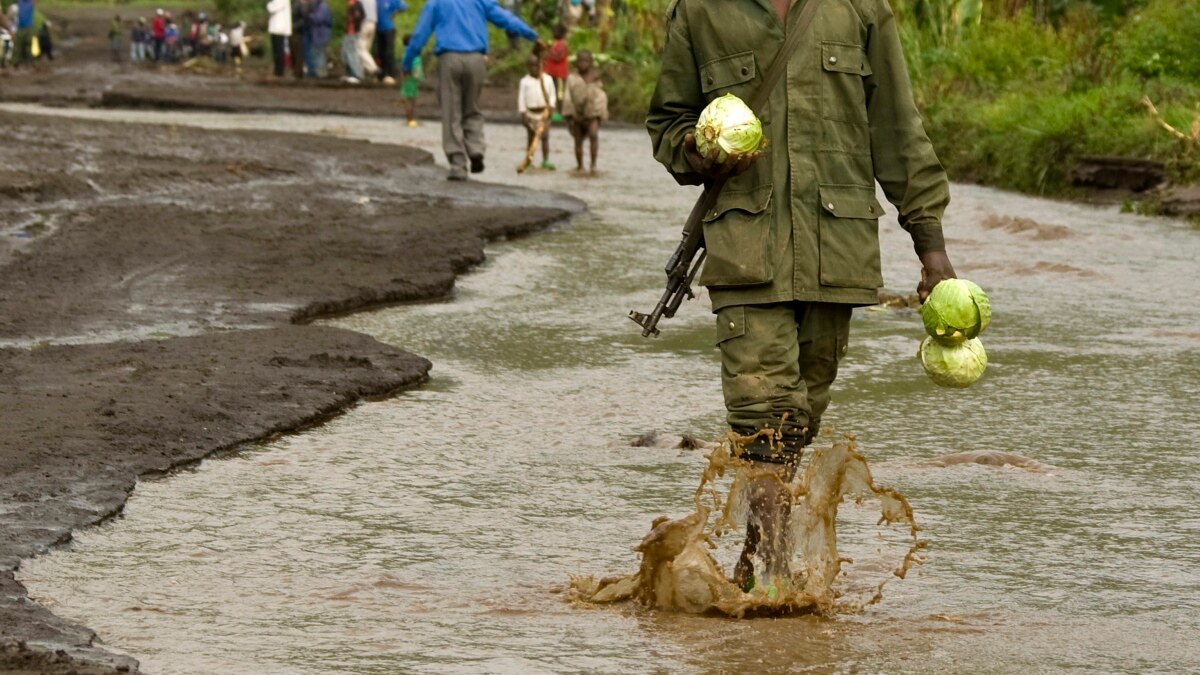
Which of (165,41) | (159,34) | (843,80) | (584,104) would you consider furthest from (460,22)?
(165,41)

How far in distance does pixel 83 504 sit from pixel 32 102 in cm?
2671

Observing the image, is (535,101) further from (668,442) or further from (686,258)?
(686,258)

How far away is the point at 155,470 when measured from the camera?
6.68 metres

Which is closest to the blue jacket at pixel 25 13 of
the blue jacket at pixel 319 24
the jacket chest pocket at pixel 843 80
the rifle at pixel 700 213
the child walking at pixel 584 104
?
the blue jacket at pixel 319 24

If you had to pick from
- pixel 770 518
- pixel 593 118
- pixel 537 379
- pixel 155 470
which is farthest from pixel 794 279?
pixel 593 118

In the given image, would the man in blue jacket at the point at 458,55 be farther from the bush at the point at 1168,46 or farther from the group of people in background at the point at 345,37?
the group of people in background at the point at 345,37

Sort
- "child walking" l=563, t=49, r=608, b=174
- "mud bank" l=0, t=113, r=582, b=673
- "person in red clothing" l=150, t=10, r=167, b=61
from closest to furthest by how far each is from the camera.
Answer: "mud bank" l=0, t=113, r=582, b=673 < "child walking" l=563, t=49, r=608, b=174 < "person in red clothing" l=150, t=10, r=167, b=61

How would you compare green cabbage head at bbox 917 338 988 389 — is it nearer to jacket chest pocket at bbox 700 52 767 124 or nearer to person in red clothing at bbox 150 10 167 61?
jacket chest pocket at bbox 700 52 767 124

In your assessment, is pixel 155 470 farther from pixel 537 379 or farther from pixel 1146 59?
pixel 1146 59

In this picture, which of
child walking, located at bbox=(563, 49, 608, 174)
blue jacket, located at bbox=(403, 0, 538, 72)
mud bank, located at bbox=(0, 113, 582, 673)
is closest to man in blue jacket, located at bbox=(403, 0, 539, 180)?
blue jacket, located at bbox=(403, 0, 538, 72)

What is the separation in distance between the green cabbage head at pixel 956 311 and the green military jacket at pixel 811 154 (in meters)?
0.15

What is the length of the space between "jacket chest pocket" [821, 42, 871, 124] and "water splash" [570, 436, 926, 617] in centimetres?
82

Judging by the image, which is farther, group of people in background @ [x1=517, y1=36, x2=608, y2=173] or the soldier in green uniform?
group of people in background @ [x1=517, y1=36, x2=608, y2=173]

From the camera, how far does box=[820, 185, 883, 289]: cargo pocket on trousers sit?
16.4 ft
